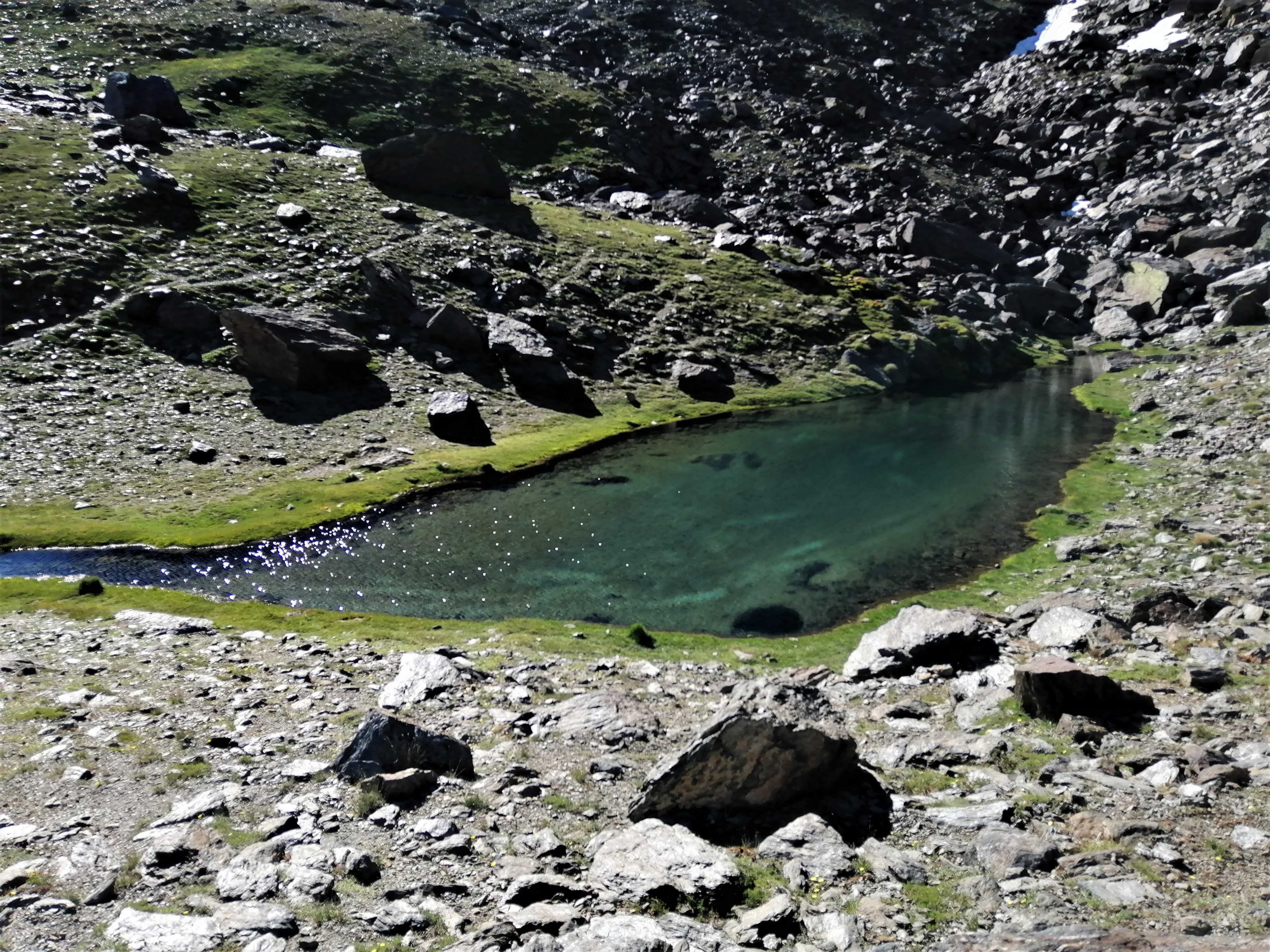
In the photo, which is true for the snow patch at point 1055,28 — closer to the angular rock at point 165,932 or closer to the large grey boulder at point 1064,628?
the large grey boulder at point 1064,628

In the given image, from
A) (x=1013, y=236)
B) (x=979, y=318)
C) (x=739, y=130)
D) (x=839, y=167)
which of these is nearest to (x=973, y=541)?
(x=979, y=318)

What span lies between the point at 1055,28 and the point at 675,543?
191 metres

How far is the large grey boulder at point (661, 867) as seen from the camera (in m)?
13.4

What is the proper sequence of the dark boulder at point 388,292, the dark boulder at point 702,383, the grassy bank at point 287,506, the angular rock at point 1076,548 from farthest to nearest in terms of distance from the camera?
1. the dark boulder at point 702,383
2. the dark boulder at point 388,292
3. the grassy bank at point 287,506
4. the angular rock at point 1076,548

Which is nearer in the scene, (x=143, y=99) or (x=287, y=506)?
(x=287, y=506)

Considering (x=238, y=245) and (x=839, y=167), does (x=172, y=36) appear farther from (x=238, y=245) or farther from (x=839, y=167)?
(x=839, y=167)

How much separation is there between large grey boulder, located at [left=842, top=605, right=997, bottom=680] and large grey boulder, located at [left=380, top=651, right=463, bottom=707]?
476 inches

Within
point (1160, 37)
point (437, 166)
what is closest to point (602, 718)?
point (437, 166)

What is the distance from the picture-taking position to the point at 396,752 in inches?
715

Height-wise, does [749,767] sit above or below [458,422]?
below

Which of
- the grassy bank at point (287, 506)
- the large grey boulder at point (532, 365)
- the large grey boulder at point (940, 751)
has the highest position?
the large grey boulder at point (532, 365)

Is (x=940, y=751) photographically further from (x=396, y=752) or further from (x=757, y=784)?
(x=396, y=752)

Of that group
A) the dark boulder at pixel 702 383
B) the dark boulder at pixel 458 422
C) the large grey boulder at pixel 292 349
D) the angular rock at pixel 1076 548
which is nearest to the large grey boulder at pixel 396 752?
the angular rock at pixel 1076 548

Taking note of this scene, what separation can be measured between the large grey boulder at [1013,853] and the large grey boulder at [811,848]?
2101 mm
